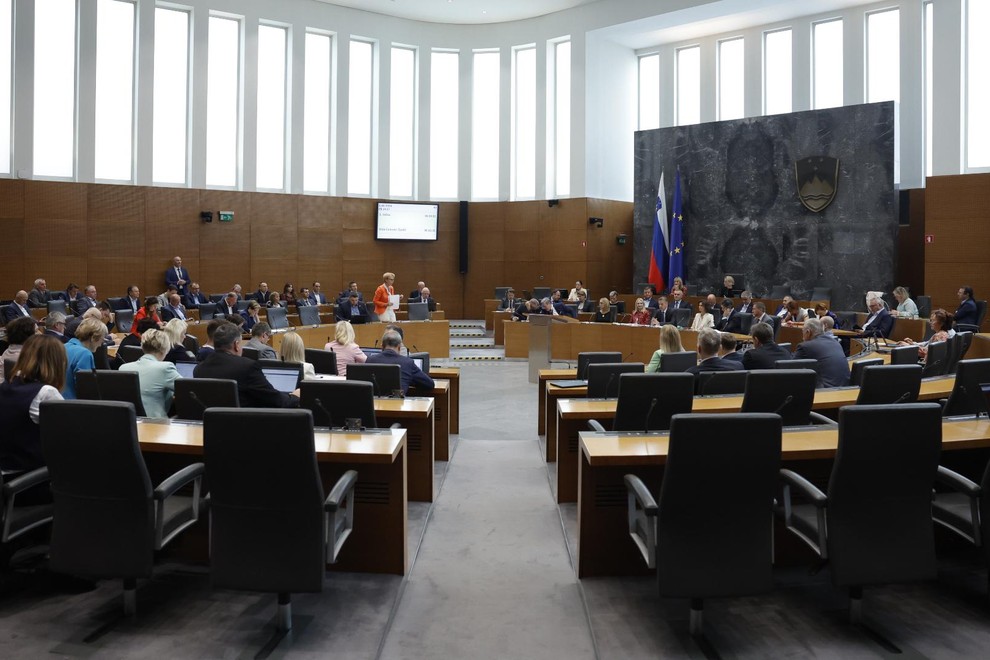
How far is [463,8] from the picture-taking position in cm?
1756

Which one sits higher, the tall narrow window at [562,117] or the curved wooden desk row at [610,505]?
the tall narrow window at [562,117]

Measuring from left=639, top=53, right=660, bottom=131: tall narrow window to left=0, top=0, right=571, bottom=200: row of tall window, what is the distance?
6.48 feet

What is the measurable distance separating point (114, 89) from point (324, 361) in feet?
38.8

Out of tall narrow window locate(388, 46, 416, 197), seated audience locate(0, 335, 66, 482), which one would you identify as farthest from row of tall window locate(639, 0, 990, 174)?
seated audience locate(0, 335, 66, 482)

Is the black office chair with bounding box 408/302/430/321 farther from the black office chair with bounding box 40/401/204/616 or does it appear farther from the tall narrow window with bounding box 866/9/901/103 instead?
the black office chair with bounding box 40/401/204/616

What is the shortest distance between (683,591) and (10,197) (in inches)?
589

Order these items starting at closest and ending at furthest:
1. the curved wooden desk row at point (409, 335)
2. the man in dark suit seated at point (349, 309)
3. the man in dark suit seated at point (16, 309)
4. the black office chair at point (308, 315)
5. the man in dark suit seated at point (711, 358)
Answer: the man in dark suit seated at point (711, 358) < the man in dark suit seated at point (16, 309) < the curved wooden desk row at point (409, 335) < the black office chair at point (308, 315) < the man in dark suit seated at point (349, 309)

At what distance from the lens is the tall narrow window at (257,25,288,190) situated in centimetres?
1666

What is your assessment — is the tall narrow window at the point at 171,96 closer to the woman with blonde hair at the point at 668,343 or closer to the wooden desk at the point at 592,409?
the woman with blonde hair at the point at 668,343

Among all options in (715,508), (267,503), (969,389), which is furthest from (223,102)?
(715,508)

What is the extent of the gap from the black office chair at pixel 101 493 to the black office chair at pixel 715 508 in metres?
1.75

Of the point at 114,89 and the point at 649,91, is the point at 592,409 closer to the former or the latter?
the point at 114,89

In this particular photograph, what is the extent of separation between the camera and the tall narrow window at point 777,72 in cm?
1647

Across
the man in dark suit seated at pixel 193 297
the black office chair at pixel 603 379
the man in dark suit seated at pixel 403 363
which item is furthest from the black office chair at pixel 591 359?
the man in dark suit seated at pixel 193 297
